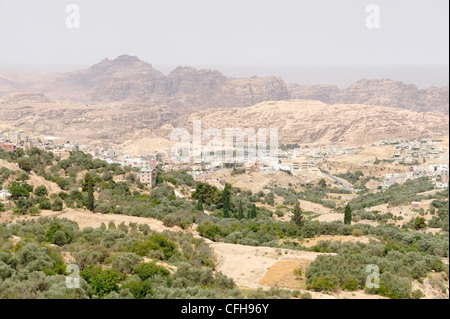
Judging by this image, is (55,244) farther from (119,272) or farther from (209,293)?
(209,293)

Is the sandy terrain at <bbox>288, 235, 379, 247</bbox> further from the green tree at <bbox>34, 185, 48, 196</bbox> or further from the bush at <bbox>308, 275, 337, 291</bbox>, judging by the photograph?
the green tree at <bbox>34, 185, 48, 196</bbox>

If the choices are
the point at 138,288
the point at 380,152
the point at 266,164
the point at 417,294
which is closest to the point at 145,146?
the point at 266,164

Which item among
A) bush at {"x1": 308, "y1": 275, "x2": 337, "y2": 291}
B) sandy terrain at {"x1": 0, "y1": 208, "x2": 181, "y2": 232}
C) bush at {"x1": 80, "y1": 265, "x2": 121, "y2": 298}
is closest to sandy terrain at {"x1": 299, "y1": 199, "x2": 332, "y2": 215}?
sandy terrain at {"x1": 0, "y1": 208, "x2": 181, "y2": 232}

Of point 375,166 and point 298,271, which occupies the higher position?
point 298,271

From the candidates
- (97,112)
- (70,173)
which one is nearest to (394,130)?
(97,112)

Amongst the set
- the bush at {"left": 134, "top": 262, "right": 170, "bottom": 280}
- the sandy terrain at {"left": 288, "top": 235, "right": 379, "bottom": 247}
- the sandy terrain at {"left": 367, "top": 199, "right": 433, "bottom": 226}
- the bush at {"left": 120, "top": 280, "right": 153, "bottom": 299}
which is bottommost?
the sandy terrain at {"left": 367, "top": 199, "right": 433, "bottom": 226}

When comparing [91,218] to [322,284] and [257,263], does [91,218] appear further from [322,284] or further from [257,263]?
[322,284]

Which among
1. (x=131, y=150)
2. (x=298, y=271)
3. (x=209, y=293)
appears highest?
(x=209, y=293)

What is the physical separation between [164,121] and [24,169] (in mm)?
112506

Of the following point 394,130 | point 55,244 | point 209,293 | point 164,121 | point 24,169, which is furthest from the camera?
point 164,121

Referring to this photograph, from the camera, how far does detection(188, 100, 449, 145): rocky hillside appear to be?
119219mm

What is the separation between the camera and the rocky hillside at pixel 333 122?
391 feet

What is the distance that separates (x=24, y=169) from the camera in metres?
28.3

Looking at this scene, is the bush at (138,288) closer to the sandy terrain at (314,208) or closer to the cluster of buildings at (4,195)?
the cluster of buildings at (4,195)
